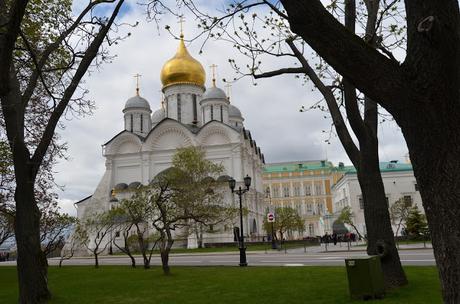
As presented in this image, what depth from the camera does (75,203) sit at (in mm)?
55969

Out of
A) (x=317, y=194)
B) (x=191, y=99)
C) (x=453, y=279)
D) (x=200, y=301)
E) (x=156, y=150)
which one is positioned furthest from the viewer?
(x=317, y=194)

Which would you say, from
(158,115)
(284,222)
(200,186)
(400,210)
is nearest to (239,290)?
(200,186)

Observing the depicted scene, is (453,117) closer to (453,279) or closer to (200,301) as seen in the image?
(453,279)

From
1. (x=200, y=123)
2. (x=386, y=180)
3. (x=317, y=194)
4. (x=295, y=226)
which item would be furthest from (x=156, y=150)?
(x=317, y=194)

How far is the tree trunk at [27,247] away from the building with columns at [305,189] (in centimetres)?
7501

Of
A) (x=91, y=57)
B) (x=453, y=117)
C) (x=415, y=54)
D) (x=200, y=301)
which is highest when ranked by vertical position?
(x=91, y=57)

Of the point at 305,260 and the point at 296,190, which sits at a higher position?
the point at 296,190

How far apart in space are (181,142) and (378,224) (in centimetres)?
4410

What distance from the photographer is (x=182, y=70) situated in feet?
186

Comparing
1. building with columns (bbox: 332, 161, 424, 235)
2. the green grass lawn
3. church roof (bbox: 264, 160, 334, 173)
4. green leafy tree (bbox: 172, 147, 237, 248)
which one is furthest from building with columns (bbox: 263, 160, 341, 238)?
the green grass lawn

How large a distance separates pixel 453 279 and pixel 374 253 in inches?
224

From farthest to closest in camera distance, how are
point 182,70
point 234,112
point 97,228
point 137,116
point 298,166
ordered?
point 298,166
point 234,112
point 137,116
point 182,70
point 97,228

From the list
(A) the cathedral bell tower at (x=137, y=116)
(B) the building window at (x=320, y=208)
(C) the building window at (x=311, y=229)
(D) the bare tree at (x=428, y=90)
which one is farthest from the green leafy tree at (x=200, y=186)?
(B) the building window at (x=320, y=208)

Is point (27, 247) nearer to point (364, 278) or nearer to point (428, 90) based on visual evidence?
point (364, 278)
